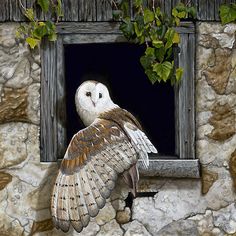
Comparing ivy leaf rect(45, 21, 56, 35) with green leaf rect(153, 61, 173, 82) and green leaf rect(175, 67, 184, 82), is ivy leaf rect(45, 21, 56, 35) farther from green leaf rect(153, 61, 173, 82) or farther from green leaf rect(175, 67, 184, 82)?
green leaf rect(175, 67, 184, 82)

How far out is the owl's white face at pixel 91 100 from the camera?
3.90m

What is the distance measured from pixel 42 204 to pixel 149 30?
1134 millimetres

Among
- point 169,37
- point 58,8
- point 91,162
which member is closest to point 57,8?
point 58,8

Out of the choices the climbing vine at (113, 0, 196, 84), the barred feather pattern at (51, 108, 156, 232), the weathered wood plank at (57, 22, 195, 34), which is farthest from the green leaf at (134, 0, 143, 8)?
the barred feather pattern at (51, 108, 156, 232)

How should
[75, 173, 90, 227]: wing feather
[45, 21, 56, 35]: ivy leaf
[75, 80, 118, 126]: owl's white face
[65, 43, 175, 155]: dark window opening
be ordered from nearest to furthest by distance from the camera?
[75, 173, 90, 227]: wing feather, [75, 80, 118, 126]: owl's white face, [45, 21, 56, 35]: ivy leaf, [65, 43, 175, 155]: dark window opening

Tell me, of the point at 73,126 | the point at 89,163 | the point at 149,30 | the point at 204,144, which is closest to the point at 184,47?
the point at 149,30

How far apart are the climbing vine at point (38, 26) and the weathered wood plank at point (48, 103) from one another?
0.26ft

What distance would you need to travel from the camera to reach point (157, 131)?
5.22 m

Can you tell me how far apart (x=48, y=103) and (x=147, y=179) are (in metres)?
0.70

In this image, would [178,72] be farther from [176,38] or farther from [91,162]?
[91,162]

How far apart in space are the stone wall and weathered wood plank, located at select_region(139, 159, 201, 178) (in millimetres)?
61

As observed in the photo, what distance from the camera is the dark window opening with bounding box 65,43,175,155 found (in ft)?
17.3

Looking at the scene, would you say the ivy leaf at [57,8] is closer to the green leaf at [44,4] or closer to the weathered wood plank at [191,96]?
the green leaf at [44,4]

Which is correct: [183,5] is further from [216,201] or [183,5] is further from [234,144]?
[216,201]
